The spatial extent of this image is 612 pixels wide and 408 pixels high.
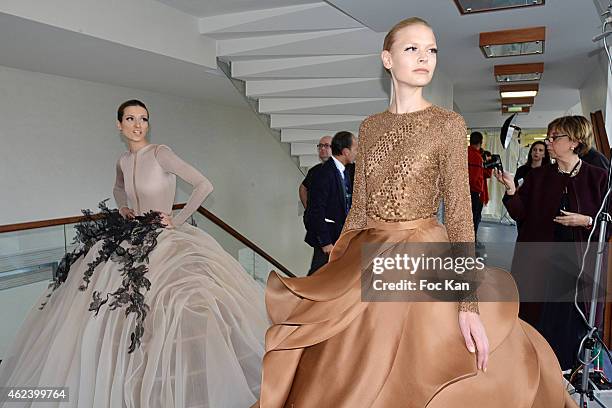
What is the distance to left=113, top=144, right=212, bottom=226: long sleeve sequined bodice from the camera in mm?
2242

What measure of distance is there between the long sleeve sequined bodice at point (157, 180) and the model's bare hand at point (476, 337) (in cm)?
149

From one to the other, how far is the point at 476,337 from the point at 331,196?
6.88ft

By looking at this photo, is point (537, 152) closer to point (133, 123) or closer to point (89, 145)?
point (133, 123)

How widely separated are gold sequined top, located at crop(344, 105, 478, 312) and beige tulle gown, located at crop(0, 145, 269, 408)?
82 cm

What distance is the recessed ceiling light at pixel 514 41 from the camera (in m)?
3.78

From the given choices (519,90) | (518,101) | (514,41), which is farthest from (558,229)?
(518,101)

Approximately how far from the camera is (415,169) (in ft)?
4.15

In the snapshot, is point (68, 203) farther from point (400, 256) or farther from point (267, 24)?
point (400, 256)

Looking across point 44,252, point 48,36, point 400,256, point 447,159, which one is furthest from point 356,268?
point 48,36

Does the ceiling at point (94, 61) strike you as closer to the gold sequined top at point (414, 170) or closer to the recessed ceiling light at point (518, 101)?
the gold sequined top at point (414, 170)

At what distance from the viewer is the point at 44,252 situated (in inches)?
125

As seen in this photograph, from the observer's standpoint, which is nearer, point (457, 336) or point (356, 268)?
point (457, 336)

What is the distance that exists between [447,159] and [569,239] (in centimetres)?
171

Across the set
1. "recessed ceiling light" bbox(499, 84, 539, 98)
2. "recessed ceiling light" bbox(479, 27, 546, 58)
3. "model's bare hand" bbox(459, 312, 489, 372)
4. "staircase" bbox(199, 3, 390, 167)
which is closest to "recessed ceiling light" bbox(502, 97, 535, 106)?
"recessed ceiling light" bbox(499, 84, 539, 98)
